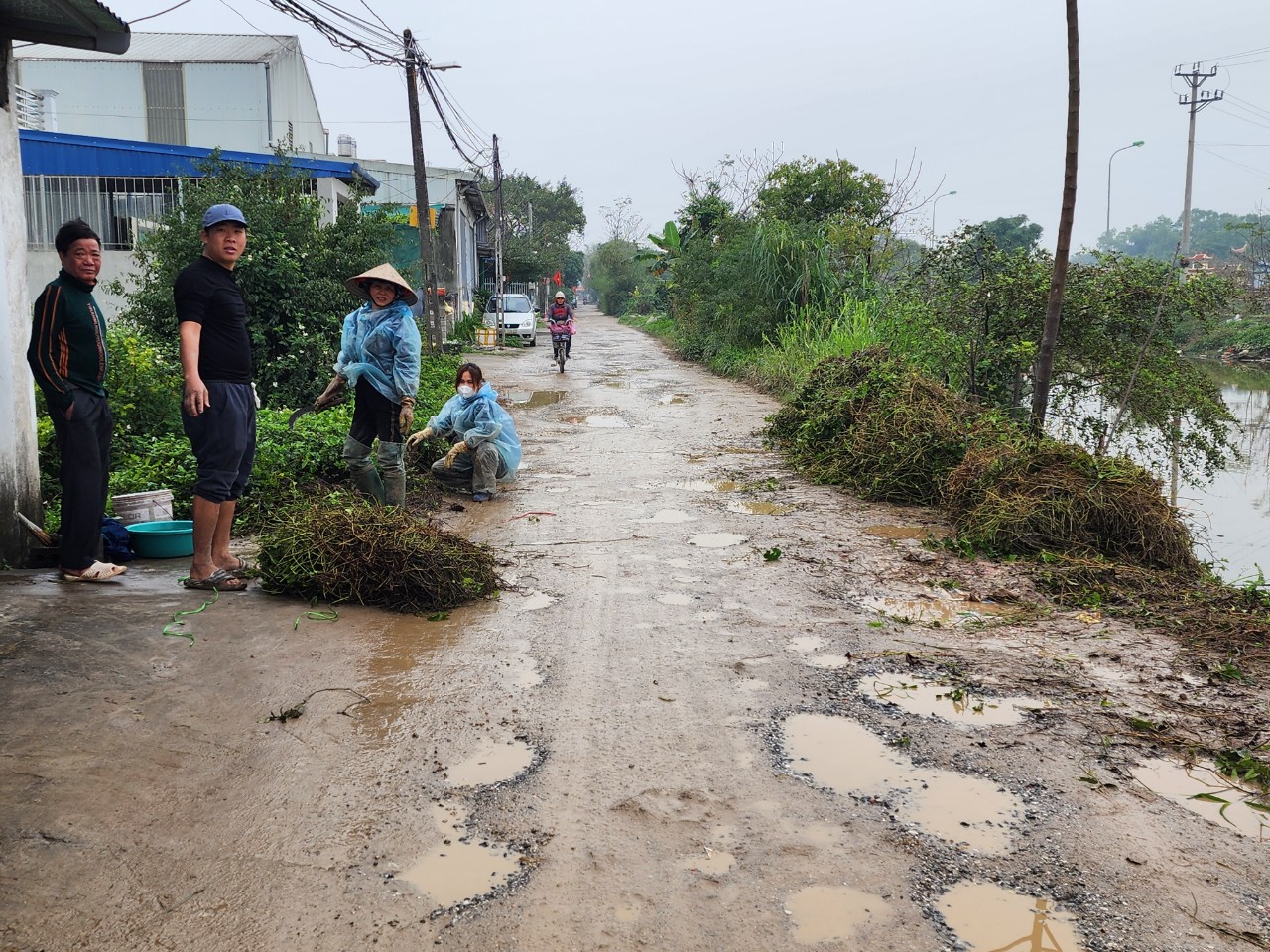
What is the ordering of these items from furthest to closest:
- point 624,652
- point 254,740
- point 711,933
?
point 624,652 < point 254,740 < point 711,933

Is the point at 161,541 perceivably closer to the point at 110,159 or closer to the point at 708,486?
the point at 708,486

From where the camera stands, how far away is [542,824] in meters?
2.94

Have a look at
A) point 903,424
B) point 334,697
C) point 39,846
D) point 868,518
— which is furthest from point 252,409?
point 903,424

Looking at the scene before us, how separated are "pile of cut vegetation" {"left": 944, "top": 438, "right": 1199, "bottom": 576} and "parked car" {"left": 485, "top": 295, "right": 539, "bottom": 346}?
2431 centimetres

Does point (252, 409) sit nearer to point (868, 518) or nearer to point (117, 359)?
point (117, 359)

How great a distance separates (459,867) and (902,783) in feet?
4.77

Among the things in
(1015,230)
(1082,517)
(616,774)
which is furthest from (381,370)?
(1015,230)

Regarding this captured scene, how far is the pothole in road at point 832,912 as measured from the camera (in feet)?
8.00

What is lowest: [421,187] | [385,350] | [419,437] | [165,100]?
[419,437]

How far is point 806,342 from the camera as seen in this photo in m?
16.3

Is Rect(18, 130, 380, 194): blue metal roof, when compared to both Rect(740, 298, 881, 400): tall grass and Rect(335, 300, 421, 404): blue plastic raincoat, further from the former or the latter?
Rect(335, 300, 421, 404): blue plastic raincoat

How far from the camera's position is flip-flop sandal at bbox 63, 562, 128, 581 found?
5.00 meters

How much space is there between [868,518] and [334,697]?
4555 millimetres

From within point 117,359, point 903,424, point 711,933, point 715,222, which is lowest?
point 711,933
